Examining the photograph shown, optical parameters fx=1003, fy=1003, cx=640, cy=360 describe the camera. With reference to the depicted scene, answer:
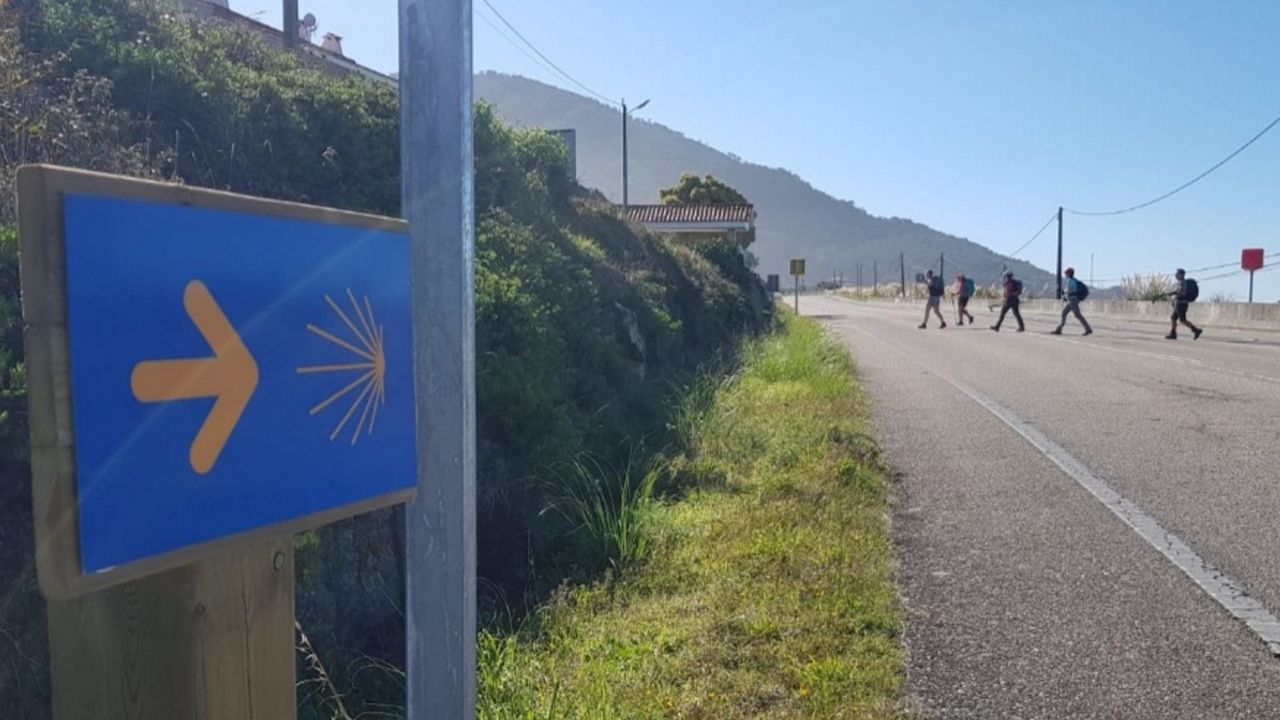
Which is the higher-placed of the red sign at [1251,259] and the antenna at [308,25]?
the antenna at [308,25]

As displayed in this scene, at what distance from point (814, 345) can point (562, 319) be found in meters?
8.44

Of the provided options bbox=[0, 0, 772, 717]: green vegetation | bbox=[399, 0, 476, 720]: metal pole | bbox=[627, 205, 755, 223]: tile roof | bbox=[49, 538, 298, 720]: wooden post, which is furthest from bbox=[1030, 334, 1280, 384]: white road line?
bbox=[627, 205, 755, 223]: tile roof

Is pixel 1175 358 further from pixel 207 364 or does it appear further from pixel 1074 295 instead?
pixel 207 364

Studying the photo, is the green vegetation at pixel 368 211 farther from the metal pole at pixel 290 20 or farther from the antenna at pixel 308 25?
the antenna at pixel 308 25

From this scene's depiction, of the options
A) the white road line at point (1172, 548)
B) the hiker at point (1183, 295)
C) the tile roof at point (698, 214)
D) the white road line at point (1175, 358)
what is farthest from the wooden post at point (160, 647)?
the tile roof at point (698, 214)

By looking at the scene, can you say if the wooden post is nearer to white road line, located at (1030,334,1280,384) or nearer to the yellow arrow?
the yellow arrow

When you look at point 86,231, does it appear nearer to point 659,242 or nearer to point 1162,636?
point 1162,636

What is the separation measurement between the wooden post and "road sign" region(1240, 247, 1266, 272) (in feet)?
135

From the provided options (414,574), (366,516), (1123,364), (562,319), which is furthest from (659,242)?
(414,574)

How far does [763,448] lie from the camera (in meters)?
8.33

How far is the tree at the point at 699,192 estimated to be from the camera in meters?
51.4

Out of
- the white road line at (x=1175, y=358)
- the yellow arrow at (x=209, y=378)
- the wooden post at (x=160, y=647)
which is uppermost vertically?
the yellow arrow at (x=209, y=378)

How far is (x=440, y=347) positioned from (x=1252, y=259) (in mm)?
41232

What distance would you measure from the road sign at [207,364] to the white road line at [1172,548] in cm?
376
